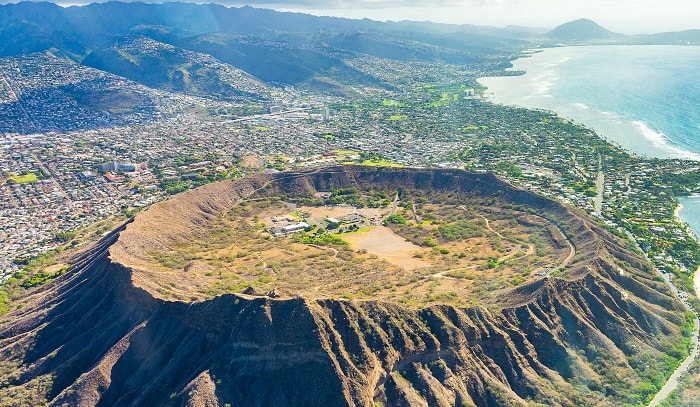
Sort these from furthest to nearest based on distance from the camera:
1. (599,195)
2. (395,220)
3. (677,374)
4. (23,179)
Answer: (23,179), (599,195), (395,220), (677,374)

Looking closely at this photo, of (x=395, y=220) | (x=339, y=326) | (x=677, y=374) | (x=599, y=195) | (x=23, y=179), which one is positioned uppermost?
(x=339, y=326)

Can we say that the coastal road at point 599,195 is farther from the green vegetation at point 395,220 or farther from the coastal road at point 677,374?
the coastal road at point 677,374

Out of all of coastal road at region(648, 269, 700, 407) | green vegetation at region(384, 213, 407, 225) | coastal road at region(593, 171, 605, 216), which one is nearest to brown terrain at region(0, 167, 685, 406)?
coastal road at region(648, 269, 700, 407)

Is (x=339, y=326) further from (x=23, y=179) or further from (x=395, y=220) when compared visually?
(x=23, y=179)

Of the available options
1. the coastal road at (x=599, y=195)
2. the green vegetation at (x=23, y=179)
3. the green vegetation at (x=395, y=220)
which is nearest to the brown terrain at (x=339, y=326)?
the green vegetation at (x=395, y=220)

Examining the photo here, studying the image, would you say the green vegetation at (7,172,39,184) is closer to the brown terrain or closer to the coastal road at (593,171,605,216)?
the brown terrain

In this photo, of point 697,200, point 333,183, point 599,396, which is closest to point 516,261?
point 599,396

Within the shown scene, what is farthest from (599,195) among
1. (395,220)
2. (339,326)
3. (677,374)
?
(339,326)

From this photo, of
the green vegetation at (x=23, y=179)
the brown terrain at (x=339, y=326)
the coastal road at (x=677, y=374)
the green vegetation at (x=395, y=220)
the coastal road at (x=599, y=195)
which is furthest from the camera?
the green vegetation at (x=23, y=179)
